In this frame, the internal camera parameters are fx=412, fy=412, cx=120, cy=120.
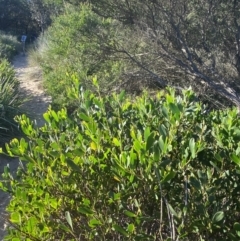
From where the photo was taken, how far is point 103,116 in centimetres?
213

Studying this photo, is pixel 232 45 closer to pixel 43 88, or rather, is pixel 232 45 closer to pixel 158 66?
pixel 158 66

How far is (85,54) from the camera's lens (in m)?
8.73

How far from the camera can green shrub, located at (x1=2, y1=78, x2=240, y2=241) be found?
5.06ft

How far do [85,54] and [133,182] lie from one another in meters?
7.35

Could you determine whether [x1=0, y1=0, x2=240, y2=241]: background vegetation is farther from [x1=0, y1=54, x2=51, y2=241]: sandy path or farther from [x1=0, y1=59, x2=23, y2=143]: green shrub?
[x1=0, y1=59, x2=23, y2=143]: green shrub

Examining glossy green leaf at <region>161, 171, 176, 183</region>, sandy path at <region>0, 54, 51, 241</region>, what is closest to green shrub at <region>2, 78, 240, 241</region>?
glossy green leaf at <region>161, 171, 176, 183</region>

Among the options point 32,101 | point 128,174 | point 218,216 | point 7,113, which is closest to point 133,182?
point 128,174

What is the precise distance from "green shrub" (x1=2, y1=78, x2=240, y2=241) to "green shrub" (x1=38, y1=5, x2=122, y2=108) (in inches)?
228

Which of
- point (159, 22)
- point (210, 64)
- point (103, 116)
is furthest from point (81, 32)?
point (103, 116)

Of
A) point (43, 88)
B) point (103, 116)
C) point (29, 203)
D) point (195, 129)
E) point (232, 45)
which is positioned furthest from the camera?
point (43, 88)

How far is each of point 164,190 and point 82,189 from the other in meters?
0.39

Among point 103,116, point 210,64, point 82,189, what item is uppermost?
point 103,116

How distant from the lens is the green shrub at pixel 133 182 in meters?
1.54

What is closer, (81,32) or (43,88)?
(81,32)
